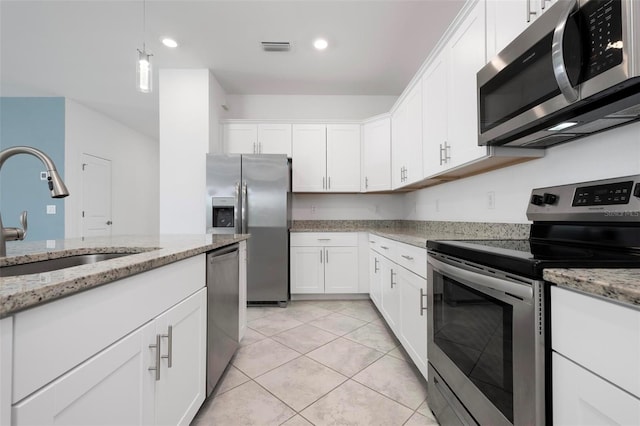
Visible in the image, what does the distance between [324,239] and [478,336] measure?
235 centimetres

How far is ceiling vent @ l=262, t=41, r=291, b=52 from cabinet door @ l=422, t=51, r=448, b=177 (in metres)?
1.50

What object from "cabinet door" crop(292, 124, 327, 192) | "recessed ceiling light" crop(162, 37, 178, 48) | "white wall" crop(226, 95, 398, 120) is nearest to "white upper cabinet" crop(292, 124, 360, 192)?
"cabinet door" crop(292, 124, 327, 192)

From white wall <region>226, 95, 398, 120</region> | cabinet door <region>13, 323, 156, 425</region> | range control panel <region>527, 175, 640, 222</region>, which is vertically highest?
white wall <region>226, 95, 398, 120</region>

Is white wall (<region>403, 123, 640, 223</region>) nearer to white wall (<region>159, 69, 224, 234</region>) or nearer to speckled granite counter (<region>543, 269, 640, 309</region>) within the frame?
speckled granite counter (<region>543, 269, 640, 309</region>)

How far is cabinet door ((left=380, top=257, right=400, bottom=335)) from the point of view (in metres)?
2.09

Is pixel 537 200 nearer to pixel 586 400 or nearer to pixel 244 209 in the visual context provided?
pixel 586 400

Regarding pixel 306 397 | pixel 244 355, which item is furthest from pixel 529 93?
pixel 244 355

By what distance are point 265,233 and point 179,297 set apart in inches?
78.0

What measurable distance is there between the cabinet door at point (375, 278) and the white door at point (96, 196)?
4.70 m

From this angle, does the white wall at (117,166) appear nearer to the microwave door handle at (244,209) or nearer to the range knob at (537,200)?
the microwave door handle at (244,209)

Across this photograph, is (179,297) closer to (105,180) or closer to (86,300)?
(86,300)

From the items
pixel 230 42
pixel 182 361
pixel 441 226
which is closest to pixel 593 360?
pixel 182 361

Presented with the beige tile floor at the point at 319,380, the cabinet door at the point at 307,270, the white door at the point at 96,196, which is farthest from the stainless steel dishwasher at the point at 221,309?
the white door at the point at 96,196

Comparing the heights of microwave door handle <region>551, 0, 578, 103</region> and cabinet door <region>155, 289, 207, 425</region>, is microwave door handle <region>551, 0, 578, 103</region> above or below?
above
